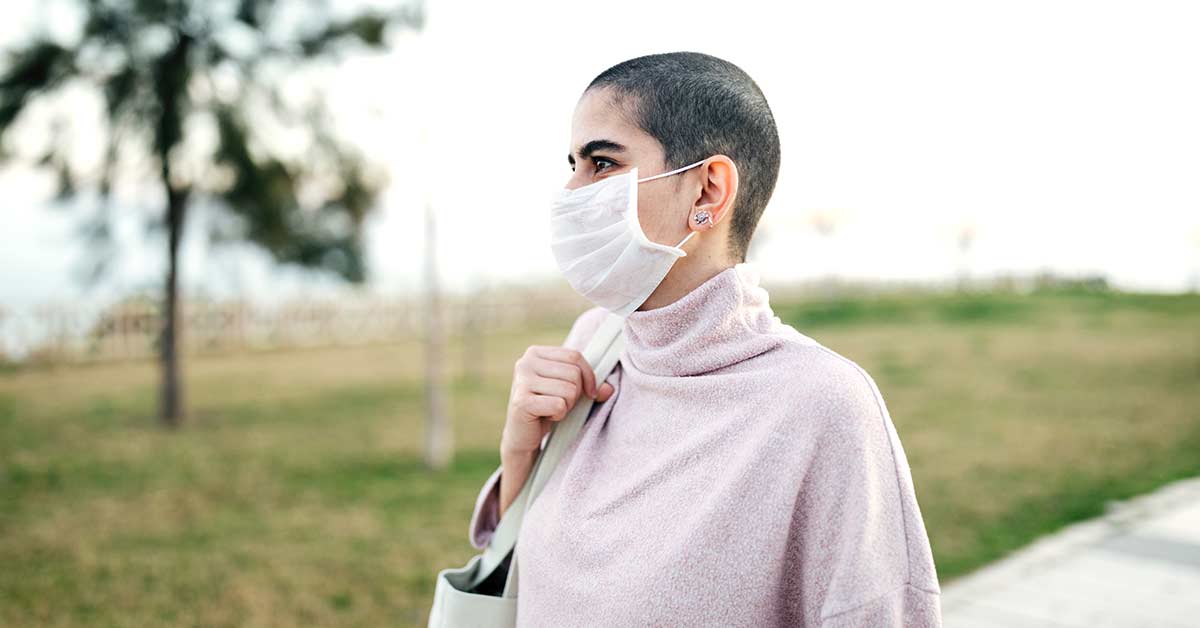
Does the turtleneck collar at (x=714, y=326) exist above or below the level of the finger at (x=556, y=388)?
above

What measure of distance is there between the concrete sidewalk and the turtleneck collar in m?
3.01

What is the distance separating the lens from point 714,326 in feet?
4.45

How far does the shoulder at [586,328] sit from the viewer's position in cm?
178

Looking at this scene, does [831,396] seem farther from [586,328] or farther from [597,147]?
[586,328]

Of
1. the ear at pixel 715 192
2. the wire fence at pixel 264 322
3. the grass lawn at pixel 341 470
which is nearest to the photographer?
the ear at pixel 715 192

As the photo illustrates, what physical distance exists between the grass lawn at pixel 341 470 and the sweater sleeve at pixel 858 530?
3299mm

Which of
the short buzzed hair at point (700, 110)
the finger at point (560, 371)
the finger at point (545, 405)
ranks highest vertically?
the short buzzed hair at point (700, 110)

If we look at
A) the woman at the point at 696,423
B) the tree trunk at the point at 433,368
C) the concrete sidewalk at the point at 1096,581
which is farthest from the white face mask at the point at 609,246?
the tree trunk at the point at 433,368

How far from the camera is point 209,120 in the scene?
9102mm

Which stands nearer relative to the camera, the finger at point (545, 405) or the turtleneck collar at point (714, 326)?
the turtleneck collar at point (714, 326)

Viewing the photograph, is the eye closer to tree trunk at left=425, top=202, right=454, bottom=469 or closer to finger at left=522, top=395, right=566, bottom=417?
finger at left=522, top=395, right=566, bottom=417

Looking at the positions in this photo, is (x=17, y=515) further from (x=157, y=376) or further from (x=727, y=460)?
(x=157, y=376)

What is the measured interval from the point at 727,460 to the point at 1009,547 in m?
4.33

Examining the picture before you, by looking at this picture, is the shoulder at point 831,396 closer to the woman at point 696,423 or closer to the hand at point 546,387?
the woman at point 696,423
